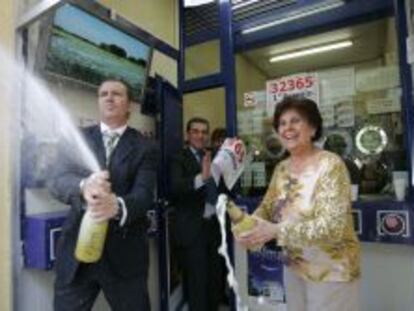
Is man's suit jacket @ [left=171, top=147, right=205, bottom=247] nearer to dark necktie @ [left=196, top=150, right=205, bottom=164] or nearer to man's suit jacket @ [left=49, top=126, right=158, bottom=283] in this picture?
dark necktie @ [left=196, top=150, right=205, bottom=164]

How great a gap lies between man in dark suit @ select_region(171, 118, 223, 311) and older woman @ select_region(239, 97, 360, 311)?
0.93 metres

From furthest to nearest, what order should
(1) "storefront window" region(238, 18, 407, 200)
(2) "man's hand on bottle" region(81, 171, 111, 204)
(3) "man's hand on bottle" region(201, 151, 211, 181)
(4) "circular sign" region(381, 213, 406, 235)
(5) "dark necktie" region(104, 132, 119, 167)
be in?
(3) "man's hand on bottle" region(201, 151, 211, 181) → (1) "storefront window" region(238, 18, 407, 200) → (4) "circular sign" region(381, 213, 406, 235) → (5) "dark necktie" region(104, 132, 119, 167) → (2) "man's hand on bottle" region(81, 171, 111, 204)

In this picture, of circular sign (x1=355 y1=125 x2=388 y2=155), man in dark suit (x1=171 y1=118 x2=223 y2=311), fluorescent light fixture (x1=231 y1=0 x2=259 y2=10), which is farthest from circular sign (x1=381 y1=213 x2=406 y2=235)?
fluorescent light fixture (x1=231 y1=0 x2=259 y2=10)

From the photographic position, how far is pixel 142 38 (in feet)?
8.57

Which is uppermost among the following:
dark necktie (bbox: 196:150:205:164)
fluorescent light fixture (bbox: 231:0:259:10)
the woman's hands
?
fluorescent light fixture (bbox: 231:0:259:10)

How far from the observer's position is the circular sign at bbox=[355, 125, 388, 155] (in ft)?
7.56

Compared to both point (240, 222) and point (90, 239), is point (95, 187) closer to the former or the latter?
point (90, 239)

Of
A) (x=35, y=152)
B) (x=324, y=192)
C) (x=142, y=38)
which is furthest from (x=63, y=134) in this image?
(x=324, y=192)

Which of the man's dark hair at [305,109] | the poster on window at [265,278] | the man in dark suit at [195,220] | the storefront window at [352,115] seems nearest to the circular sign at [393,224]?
the storefront window at [352,115]

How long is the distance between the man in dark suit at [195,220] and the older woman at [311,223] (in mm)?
931

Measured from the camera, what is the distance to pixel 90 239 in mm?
1540

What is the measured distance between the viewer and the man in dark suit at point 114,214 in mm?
1663

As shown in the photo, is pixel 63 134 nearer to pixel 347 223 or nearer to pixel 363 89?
pixel 347 223

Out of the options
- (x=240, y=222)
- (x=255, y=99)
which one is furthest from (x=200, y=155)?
(x=240, y=222)
